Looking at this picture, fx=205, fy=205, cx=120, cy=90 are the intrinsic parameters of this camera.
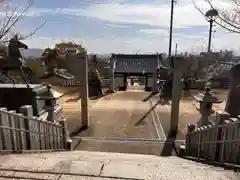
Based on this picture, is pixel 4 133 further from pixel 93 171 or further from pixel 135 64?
pixel 135 64

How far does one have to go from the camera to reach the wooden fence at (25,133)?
3.82m

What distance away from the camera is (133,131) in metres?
7.98

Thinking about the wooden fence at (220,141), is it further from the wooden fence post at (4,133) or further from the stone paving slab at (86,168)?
the wooden fence post at (4,133)

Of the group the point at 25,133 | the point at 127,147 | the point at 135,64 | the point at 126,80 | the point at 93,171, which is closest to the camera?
the point at 93,171

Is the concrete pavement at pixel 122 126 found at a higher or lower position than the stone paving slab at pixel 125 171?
lower

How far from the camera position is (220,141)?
12.5 feet

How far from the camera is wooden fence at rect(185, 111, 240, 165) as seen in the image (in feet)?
11.5

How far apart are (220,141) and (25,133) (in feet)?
12.9

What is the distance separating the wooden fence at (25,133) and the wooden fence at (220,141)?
391cm

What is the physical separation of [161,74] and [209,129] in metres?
13.0

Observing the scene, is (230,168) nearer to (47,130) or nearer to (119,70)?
(47,130)

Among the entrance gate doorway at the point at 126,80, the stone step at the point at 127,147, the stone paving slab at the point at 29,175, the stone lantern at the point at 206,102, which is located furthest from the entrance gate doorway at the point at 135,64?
the stone paving slab at the point at 29,175

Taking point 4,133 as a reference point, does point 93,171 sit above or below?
below

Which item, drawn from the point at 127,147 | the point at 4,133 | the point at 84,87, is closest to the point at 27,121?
the point at 4,133
